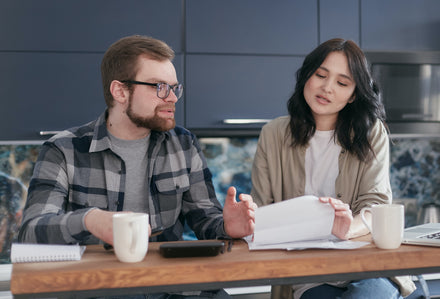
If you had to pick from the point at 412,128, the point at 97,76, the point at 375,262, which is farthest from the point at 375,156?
the point at 97,76

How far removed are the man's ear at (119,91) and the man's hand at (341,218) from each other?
0.77 meters

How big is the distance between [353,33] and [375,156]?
1160 mm

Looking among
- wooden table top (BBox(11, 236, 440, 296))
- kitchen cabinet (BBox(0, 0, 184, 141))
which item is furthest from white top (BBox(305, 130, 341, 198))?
kitchen cabinet (BBox(0, 0, 184, 141))

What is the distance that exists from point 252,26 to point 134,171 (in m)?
1.31

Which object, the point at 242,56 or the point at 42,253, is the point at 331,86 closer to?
the point at 242,56

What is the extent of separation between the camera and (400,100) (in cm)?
270

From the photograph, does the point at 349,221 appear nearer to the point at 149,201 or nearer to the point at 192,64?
the point at 149,201

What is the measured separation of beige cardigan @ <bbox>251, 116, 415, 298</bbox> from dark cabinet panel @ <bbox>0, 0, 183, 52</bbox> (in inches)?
36.6

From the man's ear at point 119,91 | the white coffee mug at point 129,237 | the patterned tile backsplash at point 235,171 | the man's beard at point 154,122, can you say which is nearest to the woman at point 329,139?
the man's beard at point 154,122

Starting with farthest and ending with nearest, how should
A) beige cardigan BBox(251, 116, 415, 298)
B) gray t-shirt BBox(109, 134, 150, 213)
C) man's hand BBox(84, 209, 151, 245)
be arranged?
beige cardigan BBox(251, 116, 415, 298) < gray t-shirt BBox(109, 134, 150, 213) < man's hand BBox(84, 209, 151, 245)

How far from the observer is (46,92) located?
2.38 m

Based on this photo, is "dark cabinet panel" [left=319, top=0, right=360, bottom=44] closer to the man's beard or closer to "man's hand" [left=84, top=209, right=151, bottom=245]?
the man's beard

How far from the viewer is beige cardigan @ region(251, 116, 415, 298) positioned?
168 centimetres

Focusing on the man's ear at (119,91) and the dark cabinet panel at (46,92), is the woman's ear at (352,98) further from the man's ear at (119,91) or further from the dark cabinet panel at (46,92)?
the dark cabinet panel at (46,92)
